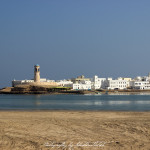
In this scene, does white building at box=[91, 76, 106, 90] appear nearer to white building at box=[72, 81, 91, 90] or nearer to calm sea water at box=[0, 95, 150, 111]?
white building at box=[72, 81, 91, 90]

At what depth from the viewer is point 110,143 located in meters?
8.51

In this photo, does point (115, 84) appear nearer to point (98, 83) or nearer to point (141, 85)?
point (98, 83)

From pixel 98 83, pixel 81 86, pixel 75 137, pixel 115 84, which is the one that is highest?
pixel 98 83

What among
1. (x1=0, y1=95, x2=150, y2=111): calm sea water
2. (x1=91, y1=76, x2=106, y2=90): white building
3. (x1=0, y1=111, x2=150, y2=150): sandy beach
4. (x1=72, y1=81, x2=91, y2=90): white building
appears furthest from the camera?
(x1=91, y1=76, x2=106, y2=90): white building

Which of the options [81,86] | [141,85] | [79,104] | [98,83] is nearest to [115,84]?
[98,83]

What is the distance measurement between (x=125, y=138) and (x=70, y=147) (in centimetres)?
195

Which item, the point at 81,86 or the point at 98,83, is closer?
the point at 81,86

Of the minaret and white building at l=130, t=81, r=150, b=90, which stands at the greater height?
the minaret

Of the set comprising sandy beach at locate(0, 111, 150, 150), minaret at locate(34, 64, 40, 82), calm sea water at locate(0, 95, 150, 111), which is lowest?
calm sea water at locate(0, 95, 150, 111)

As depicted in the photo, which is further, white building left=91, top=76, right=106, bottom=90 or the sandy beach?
white building left=91, top=76, right=106, bottom=90

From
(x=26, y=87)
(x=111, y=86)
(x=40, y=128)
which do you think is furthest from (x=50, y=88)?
(x=40, y=128)

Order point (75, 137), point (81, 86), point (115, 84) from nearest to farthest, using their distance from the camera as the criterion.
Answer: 1. point (75, 137)
2. point (81, 86)
3. point (115, 84)

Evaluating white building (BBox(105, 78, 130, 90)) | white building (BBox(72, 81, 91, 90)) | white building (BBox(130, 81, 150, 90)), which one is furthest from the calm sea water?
white building (BBox(130, 81, 150, 90))

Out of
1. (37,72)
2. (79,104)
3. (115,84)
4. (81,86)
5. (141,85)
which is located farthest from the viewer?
A: (141,85)
